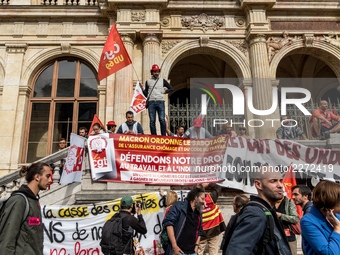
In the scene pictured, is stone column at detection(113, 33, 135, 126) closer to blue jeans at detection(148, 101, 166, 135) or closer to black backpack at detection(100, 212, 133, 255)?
blue jeans at detection(148, 101, 166, 135)

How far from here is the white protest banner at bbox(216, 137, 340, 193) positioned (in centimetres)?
807

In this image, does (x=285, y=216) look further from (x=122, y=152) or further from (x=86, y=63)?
(x=86, y=63)

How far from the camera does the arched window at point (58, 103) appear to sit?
14.1 metres

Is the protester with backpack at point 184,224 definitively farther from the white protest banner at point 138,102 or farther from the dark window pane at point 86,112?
the dark window pane at point 86,112

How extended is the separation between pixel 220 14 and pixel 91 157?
30.9 ft

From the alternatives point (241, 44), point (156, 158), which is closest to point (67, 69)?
point (241, 44)

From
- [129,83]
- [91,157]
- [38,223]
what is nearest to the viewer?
[38,223]

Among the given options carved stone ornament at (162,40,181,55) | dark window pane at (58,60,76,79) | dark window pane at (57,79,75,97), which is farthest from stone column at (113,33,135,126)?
dark window pane at (58,60,76,79)

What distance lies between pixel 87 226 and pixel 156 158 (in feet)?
7.53

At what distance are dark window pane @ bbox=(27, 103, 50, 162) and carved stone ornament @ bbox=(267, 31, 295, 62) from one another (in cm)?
955

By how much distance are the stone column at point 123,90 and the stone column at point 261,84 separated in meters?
4.83

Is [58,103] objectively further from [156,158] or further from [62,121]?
[156,158]

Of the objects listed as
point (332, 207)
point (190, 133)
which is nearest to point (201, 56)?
point (190, 133)

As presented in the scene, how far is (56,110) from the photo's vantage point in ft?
47.4
